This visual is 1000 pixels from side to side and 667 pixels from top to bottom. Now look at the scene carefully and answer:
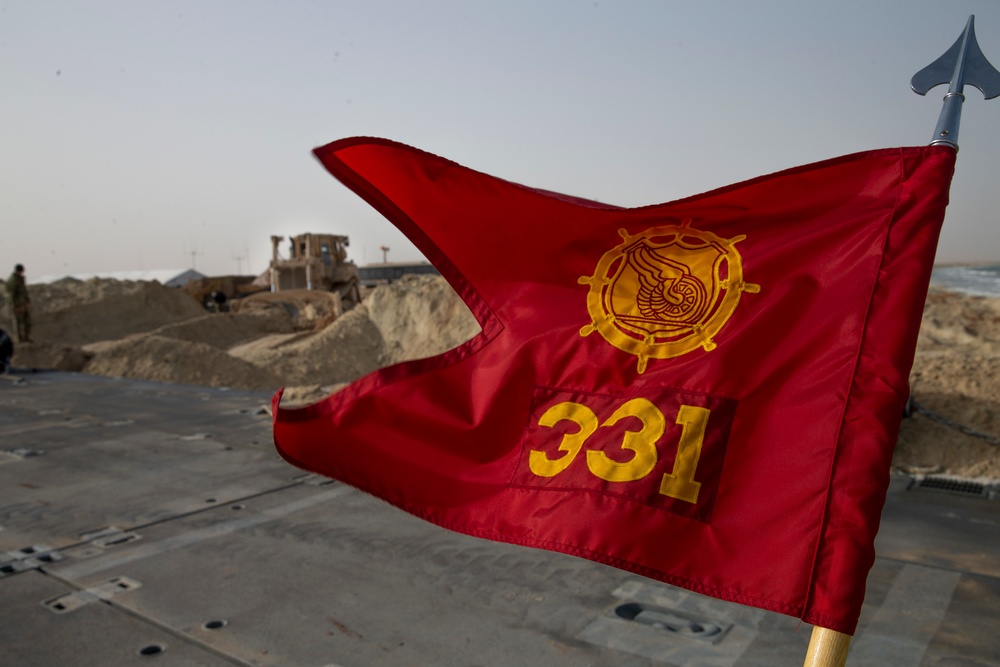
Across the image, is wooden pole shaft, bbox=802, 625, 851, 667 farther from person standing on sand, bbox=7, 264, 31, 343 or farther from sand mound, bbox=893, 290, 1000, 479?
person standing on sand, bbox=7, 264, 31, 343

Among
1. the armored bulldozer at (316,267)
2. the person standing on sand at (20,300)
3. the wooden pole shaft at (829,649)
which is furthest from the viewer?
the armored bulldozer at (316,267)

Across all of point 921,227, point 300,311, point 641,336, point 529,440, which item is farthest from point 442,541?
point 300,311

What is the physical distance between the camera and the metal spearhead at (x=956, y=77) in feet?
5.49

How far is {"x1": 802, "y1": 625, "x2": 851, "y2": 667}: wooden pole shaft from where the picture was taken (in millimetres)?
1438

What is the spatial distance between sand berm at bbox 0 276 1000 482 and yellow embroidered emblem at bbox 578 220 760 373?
4442mm

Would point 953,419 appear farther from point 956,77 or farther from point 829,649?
point 829,649

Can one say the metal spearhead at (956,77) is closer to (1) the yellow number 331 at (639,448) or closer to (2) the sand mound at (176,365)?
(1) the yellow number 331 at (639,448)

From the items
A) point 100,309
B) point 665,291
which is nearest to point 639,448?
point 665,291

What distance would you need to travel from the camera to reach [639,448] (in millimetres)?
1782

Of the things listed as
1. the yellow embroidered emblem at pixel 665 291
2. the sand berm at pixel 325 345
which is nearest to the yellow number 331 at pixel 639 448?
the yellow embroidered emblem at pixel 665 291

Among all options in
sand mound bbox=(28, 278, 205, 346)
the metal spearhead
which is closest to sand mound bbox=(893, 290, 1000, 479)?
the metal spearhead

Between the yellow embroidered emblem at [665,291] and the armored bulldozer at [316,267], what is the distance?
2500cm

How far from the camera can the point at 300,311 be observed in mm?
25891

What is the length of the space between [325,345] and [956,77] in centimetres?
1540
